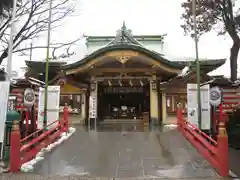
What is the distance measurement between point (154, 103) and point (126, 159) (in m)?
10.2

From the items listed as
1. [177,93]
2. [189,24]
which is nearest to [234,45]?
[189,24]

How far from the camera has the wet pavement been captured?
27.4ft

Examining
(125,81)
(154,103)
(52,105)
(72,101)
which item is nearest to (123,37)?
(125,81)

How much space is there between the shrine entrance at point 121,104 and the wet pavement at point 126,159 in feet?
26.3

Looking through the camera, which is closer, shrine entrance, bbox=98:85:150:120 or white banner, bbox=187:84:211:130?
white banner, bbox=187:84:211:130

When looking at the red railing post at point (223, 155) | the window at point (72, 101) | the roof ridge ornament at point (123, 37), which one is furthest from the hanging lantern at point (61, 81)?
the red railing post at point (223, 155)

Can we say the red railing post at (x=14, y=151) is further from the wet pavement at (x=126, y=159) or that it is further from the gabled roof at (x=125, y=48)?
the gabled roof at (x=125, y=48)

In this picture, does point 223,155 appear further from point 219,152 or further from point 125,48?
point 125,48

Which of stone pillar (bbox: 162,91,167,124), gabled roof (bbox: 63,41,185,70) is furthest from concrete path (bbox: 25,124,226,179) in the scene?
stone pillar (bbox: 162,91,167,124)

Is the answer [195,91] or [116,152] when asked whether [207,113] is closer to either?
[195,91]

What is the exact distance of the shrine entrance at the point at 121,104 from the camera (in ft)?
71.7

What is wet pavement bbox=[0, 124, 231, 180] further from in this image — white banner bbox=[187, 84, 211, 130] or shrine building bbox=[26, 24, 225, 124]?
shrine building bbox=[26, 24, 225, 124]

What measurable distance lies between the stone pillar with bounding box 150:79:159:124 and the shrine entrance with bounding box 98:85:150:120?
1753 mm

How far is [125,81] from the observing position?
21000 millimetres
